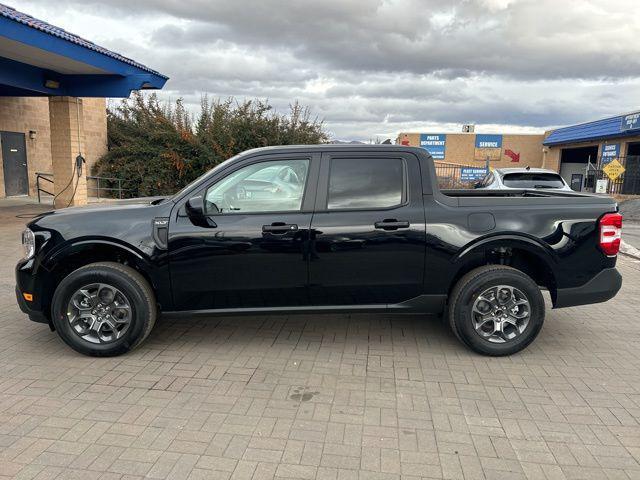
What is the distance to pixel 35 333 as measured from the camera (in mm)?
4797

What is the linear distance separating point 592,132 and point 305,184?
30.7m

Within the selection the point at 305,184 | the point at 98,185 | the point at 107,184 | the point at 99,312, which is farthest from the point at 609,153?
the point at 99,312

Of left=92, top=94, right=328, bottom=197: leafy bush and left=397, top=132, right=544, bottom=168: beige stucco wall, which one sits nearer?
left=92, top=94, right=328, bottom=197: leafy bush

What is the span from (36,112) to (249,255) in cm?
1626

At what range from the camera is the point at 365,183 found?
14.1 ft

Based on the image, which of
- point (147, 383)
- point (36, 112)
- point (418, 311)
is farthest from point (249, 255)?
point (36, 112)

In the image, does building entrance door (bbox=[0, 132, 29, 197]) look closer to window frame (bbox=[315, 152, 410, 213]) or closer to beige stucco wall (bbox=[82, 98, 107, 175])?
beige stucco wall (bbox=[82, 98, 107, 175])

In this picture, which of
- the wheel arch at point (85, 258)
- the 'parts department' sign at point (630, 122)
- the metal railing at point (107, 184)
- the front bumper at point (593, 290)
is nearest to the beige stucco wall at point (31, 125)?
the metal railing at point (107, 184)

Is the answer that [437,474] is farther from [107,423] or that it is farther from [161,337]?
[161,337]

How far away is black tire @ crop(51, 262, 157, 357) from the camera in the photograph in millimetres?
4078

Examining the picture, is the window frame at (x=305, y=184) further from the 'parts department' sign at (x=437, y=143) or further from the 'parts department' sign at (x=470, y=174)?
the 'parts department' sign at (x=437, y=143)

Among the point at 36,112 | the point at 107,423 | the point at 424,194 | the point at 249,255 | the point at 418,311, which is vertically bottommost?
the point at 107,423

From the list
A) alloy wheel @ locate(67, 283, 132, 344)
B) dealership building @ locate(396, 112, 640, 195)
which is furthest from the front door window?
dealership building @ locate(396, 112, 640, 195)

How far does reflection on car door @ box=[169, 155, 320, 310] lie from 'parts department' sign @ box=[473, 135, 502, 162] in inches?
1596
